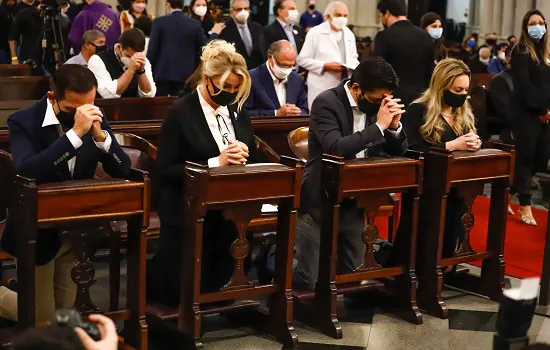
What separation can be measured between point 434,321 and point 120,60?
289cm

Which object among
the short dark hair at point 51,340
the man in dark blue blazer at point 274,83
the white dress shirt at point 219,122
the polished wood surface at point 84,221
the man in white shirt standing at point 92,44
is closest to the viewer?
the short dark hair at point 51,340

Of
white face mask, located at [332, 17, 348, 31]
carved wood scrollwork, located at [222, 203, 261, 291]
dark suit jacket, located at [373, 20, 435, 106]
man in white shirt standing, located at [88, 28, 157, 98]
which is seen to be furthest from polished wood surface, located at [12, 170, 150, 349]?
white face mask, located at [332, 17, 348, 31]

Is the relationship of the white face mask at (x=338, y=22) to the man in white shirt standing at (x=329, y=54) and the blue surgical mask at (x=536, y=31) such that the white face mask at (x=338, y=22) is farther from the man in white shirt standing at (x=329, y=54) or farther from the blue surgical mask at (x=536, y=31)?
the blue surgical mask at (x=536, y=31)

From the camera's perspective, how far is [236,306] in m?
4.63

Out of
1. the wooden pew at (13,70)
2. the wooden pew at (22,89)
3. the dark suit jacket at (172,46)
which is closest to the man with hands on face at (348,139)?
the wooden pew at (22,89)

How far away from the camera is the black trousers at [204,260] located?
179 inches

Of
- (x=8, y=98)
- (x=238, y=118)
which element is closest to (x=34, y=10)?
(x=8, y=98)

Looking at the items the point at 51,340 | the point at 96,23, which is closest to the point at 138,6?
the point at 96,23

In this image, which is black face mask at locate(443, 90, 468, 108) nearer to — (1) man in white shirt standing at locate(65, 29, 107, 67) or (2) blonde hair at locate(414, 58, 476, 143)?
(2) blonde hair at locate(414, 58, 476, 143)

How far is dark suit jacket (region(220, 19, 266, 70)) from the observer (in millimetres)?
8375

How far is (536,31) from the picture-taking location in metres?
6.95

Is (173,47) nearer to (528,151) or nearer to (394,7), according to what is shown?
(394,7)

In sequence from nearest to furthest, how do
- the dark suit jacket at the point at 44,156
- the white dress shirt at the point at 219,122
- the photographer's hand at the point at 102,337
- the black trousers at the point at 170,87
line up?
1. the photographer's hand at the point at 102,337
2. the dark suit jacket at the point at 44,156
3. the white dress shirt at the point at 219,122
4. the black trousers at the point at 170,87

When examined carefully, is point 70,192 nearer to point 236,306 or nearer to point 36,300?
point 36,300
